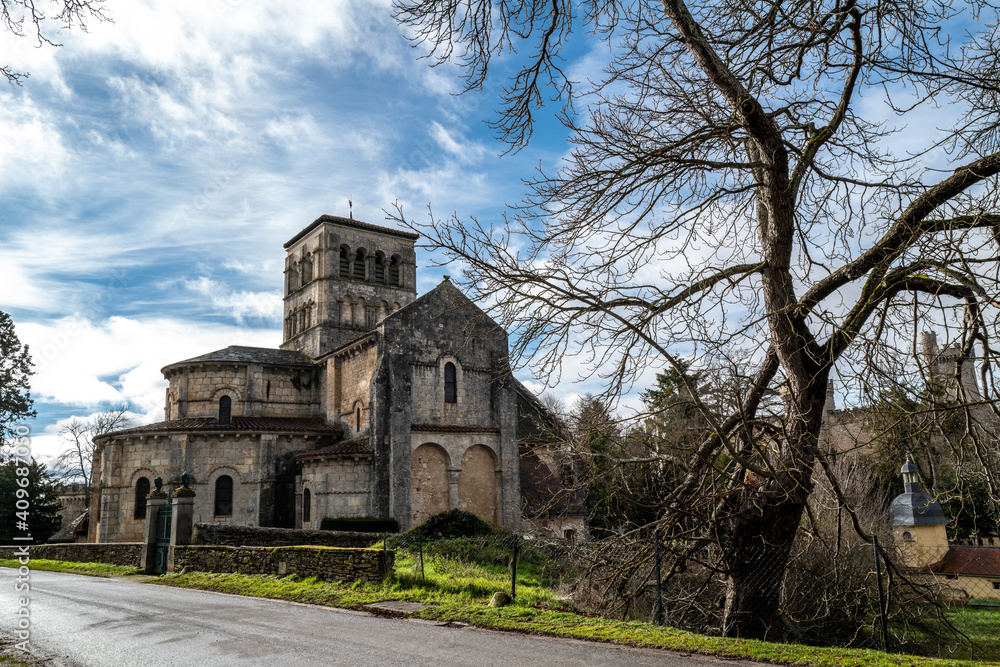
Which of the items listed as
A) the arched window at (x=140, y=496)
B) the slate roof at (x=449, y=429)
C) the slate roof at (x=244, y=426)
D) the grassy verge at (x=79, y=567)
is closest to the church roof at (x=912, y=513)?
the slate roof at (x=449, y=429)

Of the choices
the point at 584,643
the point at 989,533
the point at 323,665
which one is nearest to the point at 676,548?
the point at 584,643

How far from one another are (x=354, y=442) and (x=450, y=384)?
14.8ft

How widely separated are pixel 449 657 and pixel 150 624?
506cm

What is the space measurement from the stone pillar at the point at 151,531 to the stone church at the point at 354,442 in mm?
7244

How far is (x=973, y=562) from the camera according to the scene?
2586 cm

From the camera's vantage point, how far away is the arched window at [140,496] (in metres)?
26.3

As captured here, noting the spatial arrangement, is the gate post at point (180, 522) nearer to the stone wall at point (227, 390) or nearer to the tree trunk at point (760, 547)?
the stone wall at point (227, 390)

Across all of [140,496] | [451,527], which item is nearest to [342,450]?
[451,527]

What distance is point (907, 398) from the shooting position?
6.73 metres

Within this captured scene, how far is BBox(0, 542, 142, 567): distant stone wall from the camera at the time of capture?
788 inches

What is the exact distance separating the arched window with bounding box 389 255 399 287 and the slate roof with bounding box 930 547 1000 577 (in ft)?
95.3

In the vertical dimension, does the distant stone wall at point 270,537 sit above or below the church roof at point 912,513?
above

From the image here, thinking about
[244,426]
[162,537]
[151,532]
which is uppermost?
[244,426]

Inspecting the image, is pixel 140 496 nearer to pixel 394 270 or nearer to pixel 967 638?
pixel 394 270
